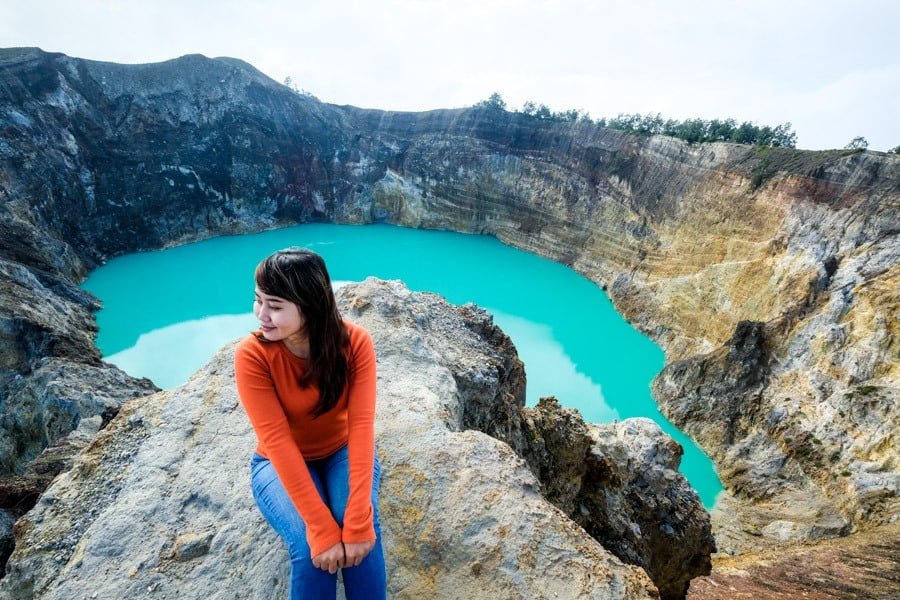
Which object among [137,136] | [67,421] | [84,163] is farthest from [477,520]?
[137,136]

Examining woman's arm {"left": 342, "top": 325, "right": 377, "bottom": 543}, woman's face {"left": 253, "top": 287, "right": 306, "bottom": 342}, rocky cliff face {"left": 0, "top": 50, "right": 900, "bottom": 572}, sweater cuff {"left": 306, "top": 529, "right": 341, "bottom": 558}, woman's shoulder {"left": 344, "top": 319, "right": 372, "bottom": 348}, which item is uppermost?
woman's face {"left": 253, "top": 287, "right": 306, "bottom": 342}

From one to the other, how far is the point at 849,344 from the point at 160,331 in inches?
838

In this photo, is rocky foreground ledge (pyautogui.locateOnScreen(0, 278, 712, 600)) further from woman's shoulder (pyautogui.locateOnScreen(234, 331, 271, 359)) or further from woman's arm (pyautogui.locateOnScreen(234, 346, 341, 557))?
woman's shoulder (pyautogui.locateOnScreen(234, 331, 271, 359))

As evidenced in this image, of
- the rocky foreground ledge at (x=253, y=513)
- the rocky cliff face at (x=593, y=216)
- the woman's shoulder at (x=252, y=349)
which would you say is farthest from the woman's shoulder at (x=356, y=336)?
the rocky cliff face at (x=593, y=216)

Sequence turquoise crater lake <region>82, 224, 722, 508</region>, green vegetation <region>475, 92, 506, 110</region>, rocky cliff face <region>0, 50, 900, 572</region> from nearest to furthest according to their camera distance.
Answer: rocky cliff face <region>0, 50, 900, 572</region> → turquoise crater lake <region>82, 224, 722, 508</region> → green vegetation <region>475, 92, 506, 110</region>

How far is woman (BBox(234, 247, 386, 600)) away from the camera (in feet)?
7.59

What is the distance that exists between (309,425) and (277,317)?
25.8 inches

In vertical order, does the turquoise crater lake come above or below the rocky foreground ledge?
below

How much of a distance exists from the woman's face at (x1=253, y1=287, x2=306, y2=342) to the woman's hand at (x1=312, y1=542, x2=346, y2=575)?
1.04 metres

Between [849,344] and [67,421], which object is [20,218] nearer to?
[67,421]

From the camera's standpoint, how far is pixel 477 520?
125 inches

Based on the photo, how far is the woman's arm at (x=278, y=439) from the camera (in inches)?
92.1

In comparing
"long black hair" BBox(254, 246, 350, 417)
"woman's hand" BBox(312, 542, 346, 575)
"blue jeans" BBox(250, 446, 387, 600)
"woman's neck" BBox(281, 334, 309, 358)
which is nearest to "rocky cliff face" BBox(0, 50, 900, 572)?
"blue jeans" BBox(250, 446, 387, 600)

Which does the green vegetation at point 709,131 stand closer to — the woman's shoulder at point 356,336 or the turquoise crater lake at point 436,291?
the turquoise crater lake at point 436,291
